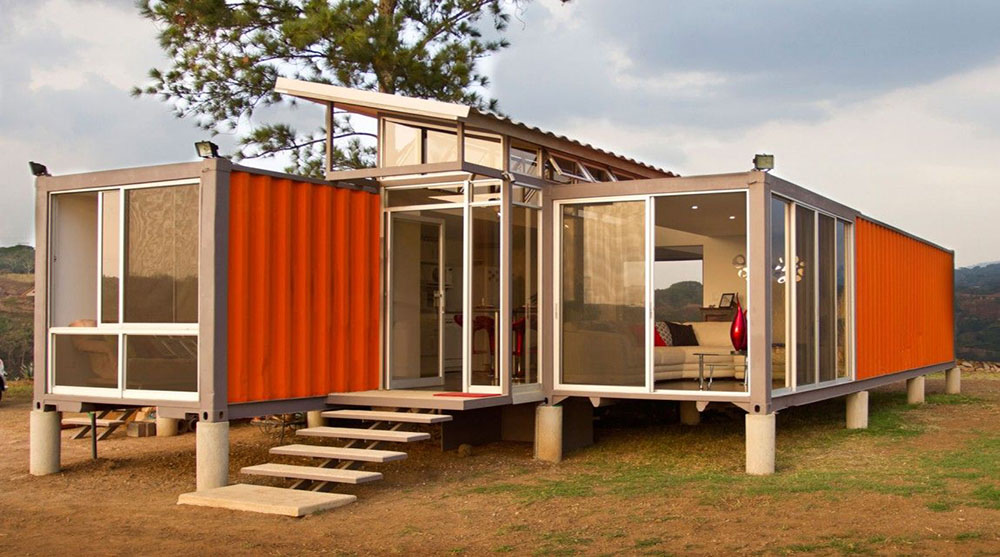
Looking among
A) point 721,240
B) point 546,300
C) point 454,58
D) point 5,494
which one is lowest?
point 5,494

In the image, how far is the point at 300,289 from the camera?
8656 mm

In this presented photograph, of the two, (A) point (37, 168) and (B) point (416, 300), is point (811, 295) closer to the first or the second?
(B) point (416, 300)

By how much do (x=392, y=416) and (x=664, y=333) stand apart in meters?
3.62

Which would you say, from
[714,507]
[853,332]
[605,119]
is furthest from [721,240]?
[714,507]

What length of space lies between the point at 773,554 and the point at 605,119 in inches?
402

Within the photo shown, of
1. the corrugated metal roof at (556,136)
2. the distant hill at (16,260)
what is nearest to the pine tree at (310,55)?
the corrugated metal roof at (556,136)


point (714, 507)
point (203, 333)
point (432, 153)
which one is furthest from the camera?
point (432, 153)

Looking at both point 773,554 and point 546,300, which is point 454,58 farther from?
point 773,554

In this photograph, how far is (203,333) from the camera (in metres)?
7.87

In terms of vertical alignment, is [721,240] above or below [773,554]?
above

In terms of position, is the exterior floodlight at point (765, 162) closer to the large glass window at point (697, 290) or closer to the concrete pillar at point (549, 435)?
the large glass window at point (697, 290)

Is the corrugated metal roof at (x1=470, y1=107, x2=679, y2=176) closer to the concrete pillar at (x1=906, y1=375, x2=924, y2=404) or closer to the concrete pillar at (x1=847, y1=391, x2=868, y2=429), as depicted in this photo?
the concrete pillar at (x1=847, y1=391, x2=868, y2=429)

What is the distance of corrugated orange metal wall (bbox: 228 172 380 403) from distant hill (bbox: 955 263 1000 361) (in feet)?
69.7

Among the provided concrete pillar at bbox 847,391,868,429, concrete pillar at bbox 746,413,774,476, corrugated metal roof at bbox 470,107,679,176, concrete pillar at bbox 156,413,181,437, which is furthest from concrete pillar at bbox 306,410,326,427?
concrete pillar at bbox 847,391,868,429
